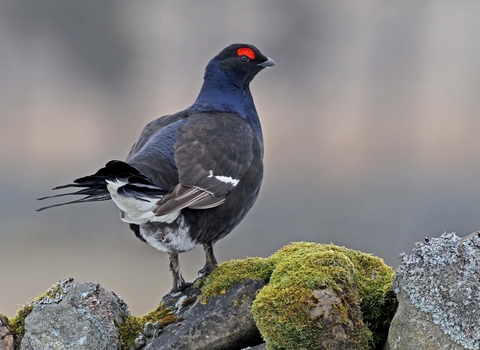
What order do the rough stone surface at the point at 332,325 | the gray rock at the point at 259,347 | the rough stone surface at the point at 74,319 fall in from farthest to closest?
the rough stone surface at the point at 74,319 < the gray rock at the point at 259,347 < the rough stone surface at the point at 332,325

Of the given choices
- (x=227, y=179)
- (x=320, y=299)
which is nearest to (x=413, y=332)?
(x=320, y=299)

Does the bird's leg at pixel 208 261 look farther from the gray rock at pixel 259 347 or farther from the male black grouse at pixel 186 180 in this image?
the gray rock at pixel 259 347

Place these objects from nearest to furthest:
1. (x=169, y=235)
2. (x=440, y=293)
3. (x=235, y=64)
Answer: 1. (x=440, y=293)
2. (x=169, y=235)
3. (x=235, y=64)

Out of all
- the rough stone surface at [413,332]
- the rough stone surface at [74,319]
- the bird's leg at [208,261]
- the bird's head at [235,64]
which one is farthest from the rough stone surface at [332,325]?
the bird's head at [235,64]

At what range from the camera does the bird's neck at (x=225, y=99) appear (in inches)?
260

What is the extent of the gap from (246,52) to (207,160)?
205 centimetres

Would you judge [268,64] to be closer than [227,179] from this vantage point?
No

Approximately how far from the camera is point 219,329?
4480mm

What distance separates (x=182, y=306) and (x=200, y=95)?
2.78 metres

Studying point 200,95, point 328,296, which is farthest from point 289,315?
point 200,95

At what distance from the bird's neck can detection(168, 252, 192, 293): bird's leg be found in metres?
1.79

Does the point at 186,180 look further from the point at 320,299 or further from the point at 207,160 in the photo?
the point at 320,299

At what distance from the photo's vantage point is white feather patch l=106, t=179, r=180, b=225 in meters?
4.63

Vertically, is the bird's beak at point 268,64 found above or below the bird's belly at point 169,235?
above
